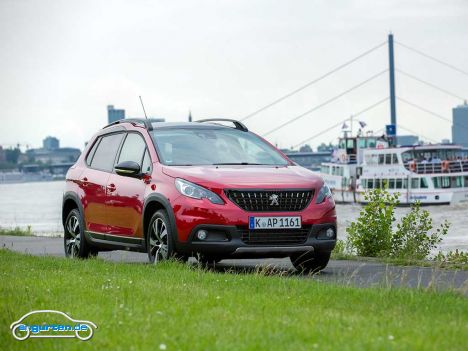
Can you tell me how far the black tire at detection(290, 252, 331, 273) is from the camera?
11.1m

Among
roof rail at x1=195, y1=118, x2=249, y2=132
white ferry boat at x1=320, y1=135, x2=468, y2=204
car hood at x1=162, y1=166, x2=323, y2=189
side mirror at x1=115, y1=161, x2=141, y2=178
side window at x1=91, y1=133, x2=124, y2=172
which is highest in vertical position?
roof rail at x1=195, y1=118, x2=249, y2=132

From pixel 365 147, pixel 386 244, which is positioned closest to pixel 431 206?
pixel 365 147

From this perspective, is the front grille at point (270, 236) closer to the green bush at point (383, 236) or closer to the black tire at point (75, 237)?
the black tire at point (75, 237)

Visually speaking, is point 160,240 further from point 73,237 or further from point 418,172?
point 418,172

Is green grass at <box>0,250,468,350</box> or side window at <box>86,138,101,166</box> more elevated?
side window at <box>86,138,101,166</box>

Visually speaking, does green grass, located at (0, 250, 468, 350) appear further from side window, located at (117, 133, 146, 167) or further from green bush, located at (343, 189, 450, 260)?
green bush, located at (343, 189, 450, 260)

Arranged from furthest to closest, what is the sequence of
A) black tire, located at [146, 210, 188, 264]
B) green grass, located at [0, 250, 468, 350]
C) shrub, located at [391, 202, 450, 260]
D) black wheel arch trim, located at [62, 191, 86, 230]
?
shrub, located at [391, 202, 450, 260]
black wheel arch trim, located at [62, 191, 86, 230]
black tire, located at [146, 210, 188, 264]
green grass, located at [0, 250, 468, 350]

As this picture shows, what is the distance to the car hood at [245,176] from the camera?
1059cm

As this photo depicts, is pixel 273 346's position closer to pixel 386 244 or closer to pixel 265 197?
pixel 265 197

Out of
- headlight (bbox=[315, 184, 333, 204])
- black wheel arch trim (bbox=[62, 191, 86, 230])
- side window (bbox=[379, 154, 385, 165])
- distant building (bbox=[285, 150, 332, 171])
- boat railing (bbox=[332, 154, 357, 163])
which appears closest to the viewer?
headlight (bbox=[315, 184, 333, 204])

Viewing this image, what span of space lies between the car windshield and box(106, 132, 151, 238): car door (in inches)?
10.0

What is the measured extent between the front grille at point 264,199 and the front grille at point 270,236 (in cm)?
21

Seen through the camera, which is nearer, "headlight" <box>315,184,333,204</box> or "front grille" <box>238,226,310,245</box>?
"front grille" <box>238,226,310,245</box>

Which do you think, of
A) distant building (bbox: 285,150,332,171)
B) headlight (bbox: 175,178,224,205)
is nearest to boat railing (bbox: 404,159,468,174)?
distant building (bbox: 285,150,332,171)
